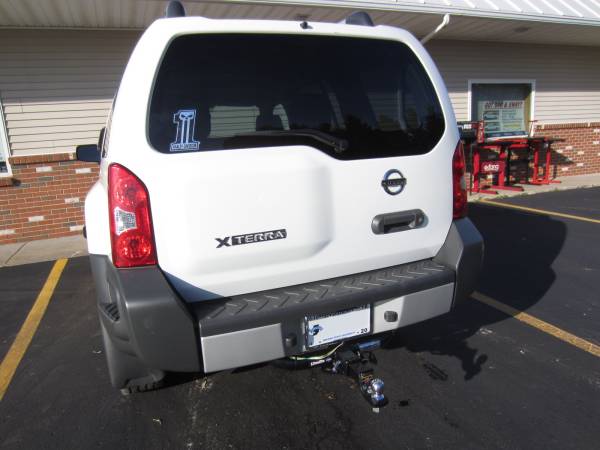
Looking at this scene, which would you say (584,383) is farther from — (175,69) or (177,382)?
(175,69)

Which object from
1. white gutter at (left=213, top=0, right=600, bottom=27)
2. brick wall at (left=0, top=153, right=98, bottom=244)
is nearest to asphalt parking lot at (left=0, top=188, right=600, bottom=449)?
brick wall at (left=0, top=153, right=98, bottom=244)

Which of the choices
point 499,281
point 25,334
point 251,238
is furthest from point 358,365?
point 25,334

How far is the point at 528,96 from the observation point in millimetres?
10867

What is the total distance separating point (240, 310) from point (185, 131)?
0.86m

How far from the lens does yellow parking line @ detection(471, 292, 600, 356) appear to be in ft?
9.68

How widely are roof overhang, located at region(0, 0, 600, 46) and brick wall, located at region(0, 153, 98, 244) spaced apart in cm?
229

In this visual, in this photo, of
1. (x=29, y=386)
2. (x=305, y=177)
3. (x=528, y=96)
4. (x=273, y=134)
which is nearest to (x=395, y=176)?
(x=305, y=177)

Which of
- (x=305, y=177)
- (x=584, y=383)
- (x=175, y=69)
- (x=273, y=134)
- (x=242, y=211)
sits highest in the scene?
(x=175, y=69)

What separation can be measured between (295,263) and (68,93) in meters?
7.12

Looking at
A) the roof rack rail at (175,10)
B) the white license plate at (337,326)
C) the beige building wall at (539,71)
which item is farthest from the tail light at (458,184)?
the beige building wall at (539,71)

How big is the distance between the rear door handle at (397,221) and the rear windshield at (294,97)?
330mm

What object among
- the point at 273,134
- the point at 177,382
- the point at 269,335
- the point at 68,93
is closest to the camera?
the point at 269,335

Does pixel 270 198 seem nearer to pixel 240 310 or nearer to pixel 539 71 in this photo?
pixel 240 310

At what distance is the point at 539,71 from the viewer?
10.7 m
